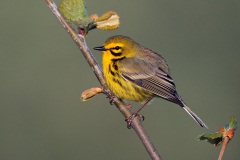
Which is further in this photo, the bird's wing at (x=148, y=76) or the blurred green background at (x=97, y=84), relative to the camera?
the blurred green background at (x=97, y=84)

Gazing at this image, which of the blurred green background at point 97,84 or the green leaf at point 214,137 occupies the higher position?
the blurred green background at point 97,84

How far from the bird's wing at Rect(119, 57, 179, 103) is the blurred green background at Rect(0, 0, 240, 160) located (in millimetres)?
4280

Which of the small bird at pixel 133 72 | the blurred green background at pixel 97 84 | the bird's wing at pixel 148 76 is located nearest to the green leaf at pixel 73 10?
the small bird at pixel 133 72

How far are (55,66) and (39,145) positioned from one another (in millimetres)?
2464

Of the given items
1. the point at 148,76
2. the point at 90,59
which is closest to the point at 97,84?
the point at 148,76

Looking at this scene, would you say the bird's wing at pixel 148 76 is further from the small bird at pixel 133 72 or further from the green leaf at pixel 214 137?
the green leaf at pixel 214 137

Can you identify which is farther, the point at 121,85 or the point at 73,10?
the point at 121,85

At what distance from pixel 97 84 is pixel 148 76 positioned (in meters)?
5.94

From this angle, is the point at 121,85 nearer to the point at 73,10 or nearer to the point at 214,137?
the point at 73,10

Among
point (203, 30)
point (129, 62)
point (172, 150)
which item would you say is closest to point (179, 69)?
point (172, 150)

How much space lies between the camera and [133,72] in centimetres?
430

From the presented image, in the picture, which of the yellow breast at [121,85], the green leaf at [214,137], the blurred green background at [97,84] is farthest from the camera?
the blurred green background at [97,84]

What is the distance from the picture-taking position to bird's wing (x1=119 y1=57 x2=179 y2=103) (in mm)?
4250

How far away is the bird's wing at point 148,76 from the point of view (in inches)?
167
